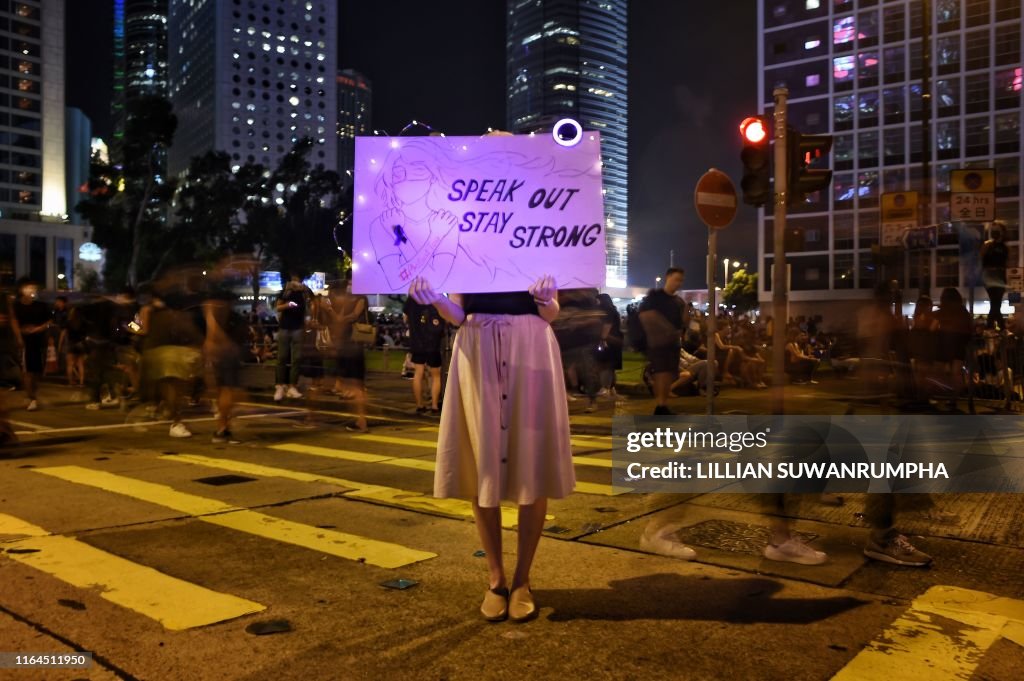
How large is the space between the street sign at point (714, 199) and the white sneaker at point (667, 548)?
4742mm

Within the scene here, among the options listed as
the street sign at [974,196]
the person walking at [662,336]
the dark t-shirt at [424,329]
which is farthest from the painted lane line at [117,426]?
the street sign at [974,196]

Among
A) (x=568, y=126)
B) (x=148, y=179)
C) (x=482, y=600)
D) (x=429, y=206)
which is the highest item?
(x=148, y=179)

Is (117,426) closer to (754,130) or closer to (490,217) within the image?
(490,217)

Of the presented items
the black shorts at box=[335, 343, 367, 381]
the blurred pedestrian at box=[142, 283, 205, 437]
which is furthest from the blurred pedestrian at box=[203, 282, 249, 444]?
the black shorts at box=[335, 343, 367, 381]

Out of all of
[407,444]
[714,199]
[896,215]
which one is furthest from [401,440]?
[896,215]

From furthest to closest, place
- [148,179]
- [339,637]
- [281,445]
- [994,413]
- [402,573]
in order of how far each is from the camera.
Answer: [148,179] < [994,413] < [281,445] < [402,573] < [339,637]

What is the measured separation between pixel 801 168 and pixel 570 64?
135 metres

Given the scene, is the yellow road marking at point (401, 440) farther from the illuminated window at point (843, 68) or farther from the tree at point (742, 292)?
the tree at point (742, 292)

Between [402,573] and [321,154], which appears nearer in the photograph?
[402,573]

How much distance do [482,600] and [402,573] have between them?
2.07ft

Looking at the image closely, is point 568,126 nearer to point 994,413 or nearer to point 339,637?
point 339,637

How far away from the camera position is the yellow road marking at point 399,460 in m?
6.93

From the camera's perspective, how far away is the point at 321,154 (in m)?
183

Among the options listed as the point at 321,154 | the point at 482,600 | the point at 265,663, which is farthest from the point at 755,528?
the point at 321,154
